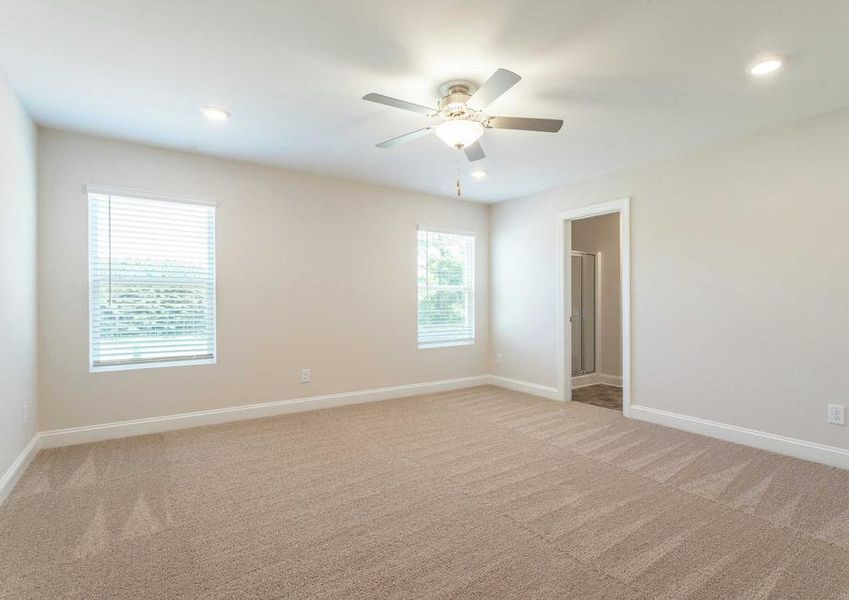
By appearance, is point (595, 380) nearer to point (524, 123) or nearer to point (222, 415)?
point (524, 123)

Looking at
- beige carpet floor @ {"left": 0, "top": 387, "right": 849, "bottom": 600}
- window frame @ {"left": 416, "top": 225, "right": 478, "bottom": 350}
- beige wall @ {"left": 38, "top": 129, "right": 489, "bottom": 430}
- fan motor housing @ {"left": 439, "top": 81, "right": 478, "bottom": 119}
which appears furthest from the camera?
window frame @ {"left": 416, "top": 225, "right": 478, "bottom": 350}

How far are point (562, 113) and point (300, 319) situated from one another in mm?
3161

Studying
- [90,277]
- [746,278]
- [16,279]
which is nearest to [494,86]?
[746,278]

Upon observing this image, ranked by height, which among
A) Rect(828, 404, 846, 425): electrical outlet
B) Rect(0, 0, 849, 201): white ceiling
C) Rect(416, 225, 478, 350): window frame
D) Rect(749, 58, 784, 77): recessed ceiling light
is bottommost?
Rect(828, 404, 846, 425): electrical outlet

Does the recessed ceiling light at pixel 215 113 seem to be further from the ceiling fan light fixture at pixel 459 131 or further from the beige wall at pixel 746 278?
the beige wall at pixel 746 278

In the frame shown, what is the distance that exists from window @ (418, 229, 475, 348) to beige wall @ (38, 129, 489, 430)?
0.46 feet

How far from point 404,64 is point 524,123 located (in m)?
0.77

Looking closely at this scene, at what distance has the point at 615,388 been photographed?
5.91m

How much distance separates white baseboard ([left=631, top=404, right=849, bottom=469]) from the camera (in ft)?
10.1

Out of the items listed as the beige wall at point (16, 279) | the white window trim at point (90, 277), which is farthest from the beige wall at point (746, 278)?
the beige wall at point (16, 279)

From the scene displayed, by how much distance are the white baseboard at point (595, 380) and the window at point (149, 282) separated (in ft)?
15.3

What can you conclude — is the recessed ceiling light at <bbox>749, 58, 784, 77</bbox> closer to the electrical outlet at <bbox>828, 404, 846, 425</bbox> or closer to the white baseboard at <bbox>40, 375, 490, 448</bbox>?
the electrical outlet at <bbox>828, 404, 846, 425</bbox>

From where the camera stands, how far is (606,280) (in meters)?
6.29

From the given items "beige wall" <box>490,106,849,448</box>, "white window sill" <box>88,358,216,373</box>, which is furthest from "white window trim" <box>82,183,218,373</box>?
"beige wall" <box>490,106,849,448</box>
